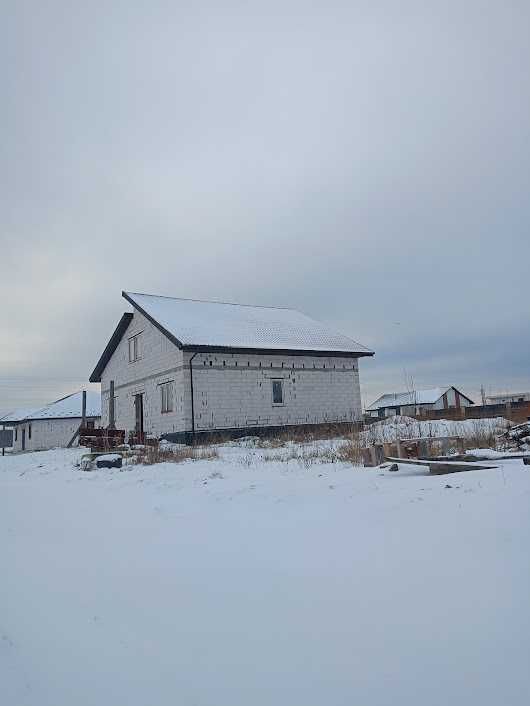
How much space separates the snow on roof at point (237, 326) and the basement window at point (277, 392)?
147cm

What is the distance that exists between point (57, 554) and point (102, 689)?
2214 mm

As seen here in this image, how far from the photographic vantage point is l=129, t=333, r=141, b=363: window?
75.0 feet

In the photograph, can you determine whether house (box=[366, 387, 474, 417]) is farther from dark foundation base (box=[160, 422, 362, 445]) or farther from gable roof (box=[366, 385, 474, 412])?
dark foundation base (box=[160, 422, 362, 445])

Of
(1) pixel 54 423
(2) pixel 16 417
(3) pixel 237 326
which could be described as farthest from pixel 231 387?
(2) pixel 16 417

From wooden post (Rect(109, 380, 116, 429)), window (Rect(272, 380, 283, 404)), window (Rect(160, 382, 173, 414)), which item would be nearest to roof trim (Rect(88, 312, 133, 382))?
wooden post (Rect(109, 380, 116, 429))

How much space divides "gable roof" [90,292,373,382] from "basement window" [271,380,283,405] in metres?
1.29

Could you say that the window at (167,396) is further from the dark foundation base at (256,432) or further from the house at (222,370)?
the dark foundation base at (256,432)

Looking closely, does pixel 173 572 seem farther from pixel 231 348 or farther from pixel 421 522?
pixel 231 348

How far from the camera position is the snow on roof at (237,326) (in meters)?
20.1

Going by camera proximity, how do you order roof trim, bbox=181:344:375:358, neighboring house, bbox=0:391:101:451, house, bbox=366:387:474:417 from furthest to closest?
1. house, bbox=366:387:474:417
2. neighboring house, bbox=0:391:101:451
3. roof trim, bbox=181:344:375:358

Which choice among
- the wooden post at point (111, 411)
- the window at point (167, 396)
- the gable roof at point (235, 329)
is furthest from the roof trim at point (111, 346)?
the window at point (167, 396)

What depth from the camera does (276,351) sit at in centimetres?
2066

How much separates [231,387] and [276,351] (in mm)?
2415

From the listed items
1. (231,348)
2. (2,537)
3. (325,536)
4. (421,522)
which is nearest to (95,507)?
(2,537)
